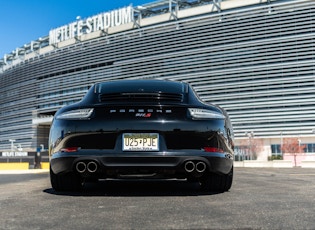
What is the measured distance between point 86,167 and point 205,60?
77357mm

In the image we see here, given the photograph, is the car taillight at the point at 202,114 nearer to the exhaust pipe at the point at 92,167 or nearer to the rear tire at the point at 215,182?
the rear tire at the point at 215,182

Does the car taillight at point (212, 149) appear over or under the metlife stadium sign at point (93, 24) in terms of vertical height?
under

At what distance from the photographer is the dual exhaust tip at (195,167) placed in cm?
378

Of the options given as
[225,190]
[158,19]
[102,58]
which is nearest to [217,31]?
[158,19]

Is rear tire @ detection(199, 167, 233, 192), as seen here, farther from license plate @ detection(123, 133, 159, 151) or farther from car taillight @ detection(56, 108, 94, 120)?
car taillight @ detection(56, 108, 94, 120)

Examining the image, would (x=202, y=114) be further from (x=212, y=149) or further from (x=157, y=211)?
(x=157, y=211)

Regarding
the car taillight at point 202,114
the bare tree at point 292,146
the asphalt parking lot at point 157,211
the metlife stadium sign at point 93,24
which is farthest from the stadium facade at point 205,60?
the asphalt parking lot at point 157,211

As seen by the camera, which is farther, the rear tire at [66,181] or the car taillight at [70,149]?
the rear tire at [66,181]

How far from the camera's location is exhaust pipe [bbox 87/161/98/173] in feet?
12.3

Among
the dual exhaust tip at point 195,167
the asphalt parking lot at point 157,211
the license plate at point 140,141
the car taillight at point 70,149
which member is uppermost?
the license plate at point 140,141

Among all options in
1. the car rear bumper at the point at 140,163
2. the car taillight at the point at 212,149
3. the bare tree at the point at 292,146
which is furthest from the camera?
the bare tree at the point at 292,146

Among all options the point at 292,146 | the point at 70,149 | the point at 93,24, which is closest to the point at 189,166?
the point at 70,149

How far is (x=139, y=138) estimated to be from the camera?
12.2 feet

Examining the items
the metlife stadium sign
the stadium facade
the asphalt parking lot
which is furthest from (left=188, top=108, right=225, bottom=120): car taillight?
the metlife stadium sign
